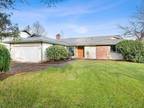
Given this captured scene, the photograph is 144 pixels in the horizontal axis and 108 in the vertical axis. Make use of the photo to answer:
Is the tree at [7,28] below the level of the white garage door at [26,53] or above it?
above

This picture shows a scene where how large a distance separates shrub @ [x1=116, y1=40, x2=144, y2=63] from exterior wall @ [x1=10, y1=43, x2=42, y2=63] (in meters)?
11.8

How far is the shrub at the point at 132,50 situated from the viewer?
2848 centimetres

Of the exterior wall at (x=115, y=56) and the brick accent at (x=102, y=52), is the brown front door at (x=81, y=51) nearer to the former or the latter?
the brick accent at (x=102, y=52)

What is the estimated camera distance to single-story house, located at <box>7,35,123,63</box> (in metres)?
28.0

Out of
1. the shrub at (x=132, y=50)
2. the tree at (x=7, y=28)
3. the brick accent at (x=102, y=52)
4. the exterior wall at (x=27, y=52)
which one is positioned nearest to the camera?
the tree at (x=7, y=28)

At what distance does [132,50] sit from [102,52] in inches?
271

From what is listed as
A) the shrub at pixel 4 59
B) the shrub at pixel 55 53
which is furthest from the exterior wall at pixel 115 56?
the shrub at pixel 4 59

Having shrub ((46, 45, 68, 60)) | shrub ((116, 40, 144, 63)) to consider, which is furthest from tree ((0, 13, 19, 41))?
shrub ((116, 40, 144, 63))

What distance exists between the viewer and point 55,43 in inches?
1198

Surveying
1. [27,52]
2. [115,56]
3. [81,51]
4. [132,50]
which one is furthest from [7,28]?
[81,51]

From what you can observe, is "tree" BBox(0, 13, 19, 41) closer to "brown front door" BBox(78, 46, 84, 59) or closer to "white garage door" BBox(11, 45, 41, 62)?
"white garage door" BBox(11, 45, 41, 62)

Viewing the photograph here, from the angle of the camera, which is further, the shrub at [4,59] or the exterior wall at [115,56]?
the exterior wall at [115,56]

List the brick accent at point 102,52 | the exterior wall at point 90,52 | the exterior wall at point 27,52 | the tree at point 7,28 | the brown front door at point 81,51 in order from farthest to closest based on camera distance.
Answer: the brown front door at point 81,51 < the exterior wall at point 90,52 < the brick accent at point 102,52 < the exterior wall at point 27,52 < the tree at point 7,28

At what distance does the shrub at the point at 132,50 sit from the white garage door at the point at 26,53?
11.9m
